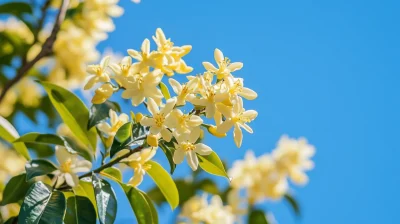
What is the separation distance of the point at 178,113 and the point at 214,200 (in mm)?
1496

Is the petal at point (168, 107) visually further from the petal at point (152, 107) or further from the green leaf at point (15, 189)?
the green leaf at point (15, 189)

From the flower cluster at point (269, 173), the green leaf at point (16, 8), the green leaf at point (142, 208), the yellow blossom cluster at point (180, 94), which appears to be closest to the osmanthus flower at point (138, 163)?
the green leaf at point (142, 208)

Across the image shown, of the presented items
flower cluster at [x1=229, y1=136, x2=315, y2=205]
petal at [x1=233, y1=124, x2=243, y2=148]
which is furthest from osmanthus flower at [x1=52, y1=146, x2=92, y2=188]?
flower cluster at [x1=229, y1=136, x2=315, y2=205]

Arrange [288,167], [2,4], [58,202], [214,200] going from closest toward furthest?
[58,202] → [2,4] → [214,200] → [288,167]

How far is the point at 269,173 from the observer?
11.3 feet

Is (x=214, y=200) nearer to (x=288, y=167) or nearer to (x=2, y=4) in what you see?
(x=288, y=167)

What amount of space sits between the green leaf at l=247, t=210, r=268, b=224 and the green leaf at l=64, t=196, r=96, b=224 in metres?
2.15

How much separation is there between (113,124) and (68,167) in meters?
0.14

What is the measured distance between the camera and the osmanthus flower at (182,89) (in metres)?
1.28

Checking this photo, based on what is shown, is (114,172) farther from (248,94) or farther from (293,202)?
(293,202)

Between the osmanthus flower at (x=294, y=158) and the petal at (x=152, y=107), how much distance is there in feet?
7.28

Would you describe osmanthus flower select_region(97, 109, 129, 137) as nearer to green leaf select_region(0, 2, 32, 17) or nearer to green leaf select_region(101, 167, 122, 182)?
green leaf select_region(101, 167, 122, 182)

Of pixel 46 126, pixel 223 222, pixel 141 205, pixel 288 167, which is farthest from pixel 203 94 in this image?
pixel 288 167

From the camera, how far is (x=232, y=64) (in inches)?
51.6
